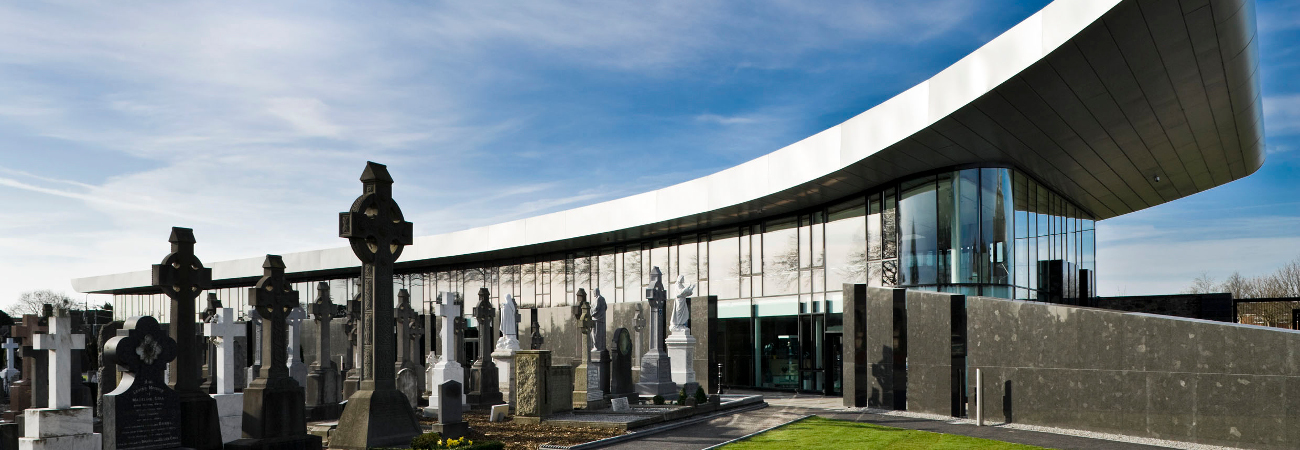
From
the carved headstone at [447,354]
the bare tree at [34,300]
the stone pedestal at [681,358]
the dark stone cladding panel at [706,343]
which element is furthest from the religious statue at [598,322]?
the bare tree at [34,300]

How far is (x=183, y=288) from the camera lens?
13445 millimetres

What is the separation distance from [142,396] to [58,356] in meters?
1.15

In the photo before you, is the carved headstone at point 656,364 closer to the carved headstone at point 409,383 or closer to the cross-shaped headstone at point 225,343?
the carved headstone at point 409,383

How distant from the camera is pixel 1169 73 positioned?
53.1 feet

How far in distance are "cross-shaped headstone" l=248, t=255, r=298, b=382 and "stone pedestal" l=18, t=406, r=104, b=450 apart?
2504 mm

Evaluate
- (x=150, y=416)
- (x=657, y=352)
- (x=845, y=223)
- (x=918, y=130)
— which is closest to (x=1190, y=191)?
(x=845, y=223)

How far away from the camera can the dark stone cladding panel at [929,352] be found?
754 inches

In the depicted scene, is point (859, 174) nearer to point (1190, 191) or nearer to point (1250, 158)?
point (1250, 158)

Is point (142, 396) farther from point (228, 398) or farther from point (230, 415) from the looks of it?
point (230, 415)

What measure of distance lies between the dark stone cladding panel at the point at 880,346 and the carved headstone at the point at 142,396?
1441cm

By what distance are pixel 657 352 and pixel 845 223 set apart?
21.4ft

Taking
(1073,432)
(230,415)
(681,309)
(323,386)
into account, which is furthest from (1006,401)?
(323,386)

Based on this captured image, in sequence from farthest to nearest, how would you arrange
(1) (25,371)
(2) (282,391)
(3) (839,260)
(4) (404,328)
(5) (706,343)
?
(5) (706,343)
(3) (839,260)
(4) (404,328)
(1) (25,371)
(2) (282,391)

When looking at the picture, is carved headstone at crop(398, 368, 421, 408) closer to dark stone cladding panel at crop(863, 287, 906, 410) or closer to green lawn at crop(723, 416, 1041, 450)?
green lawn at crop(723, 416, 1041, 450)
